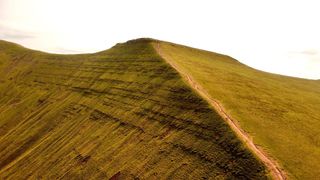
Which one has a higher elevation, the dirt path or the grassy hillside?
the dirt path

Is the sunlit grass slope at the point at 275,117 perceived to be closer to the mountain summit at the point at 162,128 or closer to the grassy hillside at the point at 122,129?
the mountain summit at the point at 162,128

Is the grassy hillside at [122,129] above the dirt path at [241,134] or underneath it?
underneath

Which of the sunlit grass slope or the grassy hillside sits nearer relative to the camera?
the sunlit grass slope

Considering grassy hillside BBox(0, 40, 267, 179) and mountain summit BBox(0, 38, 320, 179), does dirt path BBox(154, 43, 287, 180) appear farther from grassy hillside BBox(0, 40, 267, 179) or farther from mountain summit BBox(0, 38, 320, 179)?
grassy hillside BBox(0, 40, 267, 179)

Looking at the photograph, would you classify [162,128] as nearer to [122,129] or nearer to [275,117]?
[122,129]

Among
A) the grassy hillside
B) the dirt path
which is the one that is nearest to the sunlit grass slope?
the dirt path

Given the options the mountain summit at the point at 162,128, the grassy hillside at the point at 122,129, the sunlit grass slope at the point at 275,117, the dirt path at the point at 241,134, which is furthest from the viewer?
the grassy hillside at the point at 122,129

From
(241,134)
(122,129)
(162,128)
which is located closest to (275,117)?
(241,134)

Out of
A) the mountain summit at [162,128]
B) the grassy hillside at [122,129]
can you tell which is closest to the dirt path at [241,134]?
the mountain summit at [162,128]

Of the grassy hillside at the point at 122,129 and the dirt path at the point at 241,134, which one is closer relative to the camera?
the dirt path at the point at 241,134
